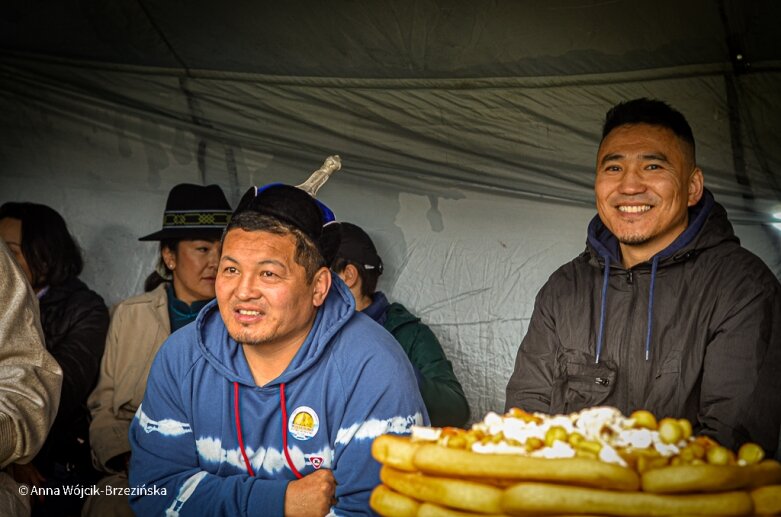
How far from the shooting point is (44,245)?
418 cm

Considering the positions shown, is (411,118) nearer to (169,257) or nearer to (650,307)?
(169,257)

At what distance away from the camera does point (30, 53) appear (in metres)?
4.48

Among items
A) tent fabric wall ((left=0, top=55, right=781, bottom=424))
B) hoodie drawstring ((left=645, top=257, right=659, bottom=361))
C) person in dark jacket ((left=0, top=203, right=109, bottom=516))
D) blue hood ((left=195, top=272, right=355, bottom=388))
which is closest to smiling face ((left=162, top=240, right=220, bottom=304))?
person in dark jacket ((left=0, top=203, right=109, bottom=516))

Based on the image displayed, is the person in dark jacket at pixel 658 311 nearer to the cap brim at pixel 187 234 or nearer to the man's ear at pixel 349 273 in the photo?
the man's ear at pixel 349 273

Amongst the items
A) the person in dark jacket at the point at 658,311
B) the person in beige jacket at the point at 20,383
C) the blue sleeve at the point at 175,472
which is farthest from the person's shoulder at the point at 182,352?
the person in dark jacket at the point at 658,311

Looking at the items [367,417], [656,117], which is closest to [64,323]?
[367,417]

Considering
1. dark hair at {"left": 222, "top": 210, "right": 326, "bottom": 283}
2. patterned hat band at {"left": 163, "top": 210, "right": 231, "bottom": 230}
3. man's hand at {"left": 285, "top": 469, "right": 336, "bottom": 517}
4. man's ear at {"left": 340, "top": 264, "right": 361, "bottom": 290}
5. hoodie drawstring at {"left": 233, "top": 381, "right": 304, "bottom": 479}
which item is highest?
patterned hat band at {"left": 163, "top": 210, "right": 231, "bottom": 230}

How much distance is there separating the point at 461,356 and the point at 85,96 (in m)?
2.29

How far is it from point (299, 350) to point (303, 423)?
216 millimetres

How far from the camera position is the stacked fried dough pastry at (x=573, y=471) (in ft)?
4.64

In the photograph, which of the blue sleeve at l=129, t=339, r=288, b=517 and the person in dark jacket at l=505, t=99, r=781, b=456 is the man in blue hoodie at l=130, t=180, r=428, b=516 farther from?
the person in dark jacket at l=505, t=99, r=781, b=456

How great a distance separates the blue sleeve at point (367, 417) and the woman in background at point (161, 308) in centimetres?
158

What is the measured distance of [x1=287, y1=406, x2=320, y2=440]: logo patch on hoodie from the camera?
2.54 meters

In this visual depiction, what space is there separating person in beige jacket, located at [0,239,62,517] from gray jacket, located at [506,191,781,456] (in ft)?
4.57
